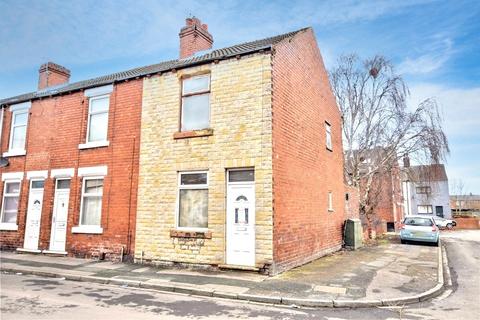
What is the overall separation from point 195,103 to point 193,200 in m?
3.25

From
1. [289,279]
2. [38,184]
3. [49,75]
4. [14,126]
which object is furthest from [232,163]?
[49,75]

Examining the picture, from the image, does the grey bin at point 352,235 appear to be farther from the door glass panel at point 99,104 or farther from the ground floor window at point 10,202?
the ground floor window at point 10,202

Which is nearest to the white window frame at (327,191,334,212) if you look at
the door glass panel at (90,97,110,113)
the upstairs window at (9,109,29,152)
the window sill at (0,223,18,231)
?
the door glass panel at (90,97,110,113)

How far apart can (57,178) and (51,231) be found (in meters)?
2.06

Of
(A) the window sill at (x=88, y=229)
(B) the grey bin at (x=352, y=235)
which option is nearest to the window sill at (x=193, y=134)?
(A) the window sill at (x=88, y=229)

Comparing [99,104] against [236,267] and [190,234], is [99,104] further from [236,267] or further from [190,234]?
[236,267]

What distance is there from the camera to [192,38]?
1414cm

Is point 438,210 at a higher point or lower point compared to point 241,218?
higher

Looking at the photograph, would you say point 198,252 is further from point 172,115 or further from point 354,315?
point 354,315

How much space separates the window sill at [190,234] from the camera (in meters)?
10.5

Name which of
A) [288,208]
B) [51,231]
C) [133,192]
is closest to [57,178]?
[51,231]

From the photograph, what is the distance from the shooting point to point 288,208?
10.8 metres

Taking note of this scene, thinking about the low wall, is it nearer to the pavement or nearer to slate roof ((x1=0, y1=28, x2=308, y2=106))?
the pavement

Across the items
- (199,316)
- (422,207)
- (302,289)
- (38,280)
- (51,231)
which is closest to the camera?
(199,316)
